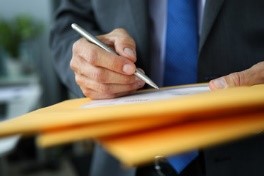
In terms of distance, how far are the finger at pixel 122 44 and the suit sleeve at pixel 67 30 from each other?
150mm

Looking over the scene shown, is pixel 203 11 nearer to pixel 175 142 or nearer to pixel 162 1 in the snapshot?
pixel 162 1

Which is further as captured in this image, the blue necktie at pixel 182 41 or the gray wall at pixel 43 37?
the gray wall at pixel 43 37

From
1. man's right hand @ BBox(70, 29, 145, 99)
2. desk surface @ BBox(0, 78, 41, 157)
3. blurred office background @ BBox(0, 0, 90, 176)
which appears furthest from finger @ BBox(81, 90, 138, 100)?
blurred office background @ BBox(0, 0, 90, 176)

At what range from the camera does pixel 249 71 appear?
1.54 feet

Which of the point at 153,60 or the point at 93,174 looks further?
the point at 93,174

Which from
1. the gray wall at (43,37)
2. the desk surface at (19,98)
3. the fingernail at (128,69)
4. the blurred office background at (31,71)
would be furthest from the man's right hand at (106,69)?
the gray wall at (43,37)

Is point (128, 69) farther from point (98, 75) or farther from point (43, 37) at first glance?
point (43, 37)

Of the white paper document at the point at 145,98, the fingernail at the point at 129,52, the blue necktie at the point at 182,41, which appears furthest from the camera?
the blue necktie at the point at 182,41

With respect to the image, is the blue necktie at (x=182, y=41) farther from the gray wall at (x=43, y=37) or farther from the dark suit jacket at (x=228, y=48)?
the gray wall at (x=43, y=37)

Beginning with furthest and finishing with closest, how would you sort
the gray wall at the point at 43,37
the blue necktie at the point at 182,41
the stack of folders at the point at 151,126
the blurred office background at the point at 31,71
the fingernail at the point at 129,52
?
1. the gray wall at the point at 43,37
2. the blurred office background at the point at 31,71
3. the blue necktie at the point at 182,41
4. the fingernail at the point at 129,52
5. the stack of folders at the point at 151,126

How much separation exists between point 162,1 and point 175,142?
18.5 inches

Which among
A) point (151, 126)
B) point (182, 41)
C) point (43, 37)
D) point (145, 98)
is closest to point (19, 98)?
point (43, 37)

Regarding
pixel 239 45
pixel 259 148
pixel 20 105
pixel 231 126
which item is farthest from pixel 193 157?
pixel 20 105

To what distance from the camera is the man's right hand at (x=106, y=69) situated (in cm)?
50
